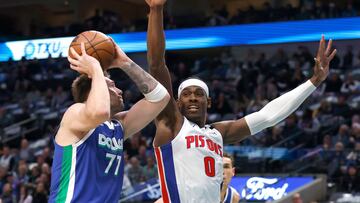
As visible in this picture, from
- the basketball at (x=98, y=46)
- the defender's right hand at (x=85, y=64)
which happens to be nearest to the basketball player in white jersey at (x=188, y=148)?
the basketball at (x=98, y=46)

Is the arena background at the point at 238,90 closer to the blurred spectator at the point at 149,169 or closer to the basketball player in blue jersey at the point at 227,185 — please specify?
the blurred spectator at the point at 149,169

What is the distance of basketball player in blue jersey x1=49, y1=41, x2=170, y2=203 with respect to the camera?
3518mm

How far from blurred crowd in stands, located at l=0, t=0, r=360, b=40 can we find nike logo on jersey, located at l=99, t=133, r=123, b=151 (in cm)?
1445

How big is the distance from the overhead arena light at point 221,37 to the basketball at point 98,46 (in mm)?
11472

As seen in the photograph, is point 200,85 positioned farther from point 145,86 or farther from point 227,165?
point 227,165

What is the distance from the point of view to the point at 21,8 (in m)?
26.9

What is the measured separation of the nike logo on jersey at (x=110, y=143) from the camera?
372 cm

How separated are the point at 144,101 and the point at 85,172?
2.16 ft

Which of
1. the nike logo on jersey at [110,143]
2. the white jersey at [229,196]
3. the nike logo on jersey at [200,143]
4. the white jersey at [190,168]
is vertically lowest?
the white jersey at [229,196]

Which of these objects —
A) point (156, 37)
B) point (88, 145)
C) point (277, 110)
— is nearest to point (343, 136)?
point (277, 110)

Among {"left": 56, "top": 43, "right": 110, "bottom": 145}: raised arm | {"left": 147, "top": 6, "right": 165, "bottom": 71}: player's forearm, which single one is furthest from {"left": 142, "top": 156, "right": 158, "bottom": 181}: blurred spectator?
{"left": 56, "top": 43, "right": 110, "bottom": 145}: raised arm

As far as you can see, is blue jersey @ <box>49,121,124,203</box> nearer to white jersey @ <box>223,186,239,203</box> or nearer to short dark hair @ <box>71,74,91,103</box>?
short dark hair @ <box>71,74,91,103</box>

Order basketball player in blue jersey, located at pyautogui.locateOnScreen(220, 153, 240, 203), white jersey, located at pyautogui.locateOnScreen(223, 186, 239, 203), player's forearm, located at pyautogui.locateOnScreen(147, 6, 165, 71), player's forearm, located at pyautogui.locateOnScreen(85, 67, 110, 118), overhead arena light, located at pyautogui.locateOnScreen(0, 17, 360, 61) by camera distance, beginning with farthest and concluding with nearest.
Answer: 1. overhead arena light, located at pyautogui.locateOnScreen(0, 17, 360, 61)
2. white jersey, located at pyautogui.locateOnScreen(223, 186, 239, 203)
3. basketball player in blue jersey, located at pyautogui.locateOnScreen(220, 153, 240, 203)
4. player's forearm, located at pyautogui.locateOnScreen(147, 6, 165, 71)
5. player's forearm, located at pyautogui.locateOnScreen(85, 67, 110, 118)

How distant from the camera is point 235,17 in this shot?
20.2 metres
